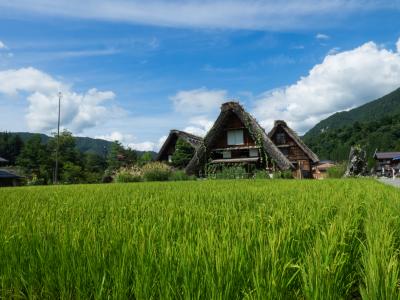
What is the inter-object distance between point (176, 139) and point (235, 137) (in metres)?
7.67

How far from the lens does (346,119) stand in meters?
132

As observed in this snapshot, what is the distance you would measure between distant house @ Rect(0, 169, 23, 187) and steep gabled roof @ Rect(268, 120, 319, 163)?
20.6 m

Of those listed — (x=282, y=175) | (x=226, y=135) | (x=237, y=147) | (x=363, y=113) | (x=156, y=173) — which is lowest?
(x=282, y=175)

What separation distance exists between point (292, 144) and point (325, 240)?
27.0 metres

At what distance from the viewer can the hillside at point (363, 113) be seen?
4464 inches

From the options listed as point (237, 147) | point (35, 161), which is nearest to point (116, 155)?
point (35, 161)

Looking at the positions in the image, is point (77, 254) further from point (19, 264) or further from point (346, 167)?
point (346, 167)

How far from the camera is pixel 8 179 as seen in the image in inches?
1229

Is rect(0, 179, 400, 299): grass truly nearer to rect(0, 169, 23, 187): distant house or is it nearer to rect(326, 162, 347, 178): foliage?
rect(326, 162, 347, 178): foliage

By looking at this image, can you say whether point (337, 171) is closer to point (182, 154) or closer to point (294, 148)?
point (294, 148)

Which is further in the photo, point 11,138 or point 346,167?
point 11,138

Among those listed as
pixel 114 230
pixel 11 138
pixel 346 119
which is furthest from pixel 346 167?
pixel 346 119

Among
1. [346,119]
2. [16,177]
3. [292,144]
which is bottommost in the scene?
[16,177]

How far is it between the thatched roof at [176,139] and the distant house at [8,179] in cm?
1157
